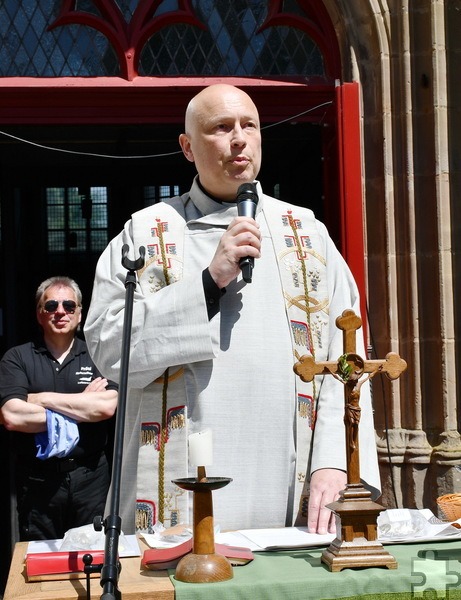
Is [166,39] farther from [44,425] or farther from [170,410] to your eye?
[170,410]

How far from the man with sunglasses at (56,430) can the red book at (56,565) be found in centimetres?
263

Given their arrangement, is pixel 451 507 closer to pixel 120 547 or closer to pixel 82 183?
pixel 120 547

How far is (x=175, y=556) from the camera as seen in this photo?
2.45 m

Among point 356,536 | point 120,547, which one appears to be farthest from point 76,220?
point 356,536

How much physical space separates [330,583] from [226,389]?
0.87m

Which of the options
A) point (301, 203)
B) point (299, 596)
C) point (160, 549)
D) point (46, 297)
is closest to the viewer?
point (299, 596)

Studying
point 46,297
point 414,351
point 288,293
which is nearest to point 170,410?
point 288,293

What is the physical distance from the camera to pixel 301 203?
740 centimetres

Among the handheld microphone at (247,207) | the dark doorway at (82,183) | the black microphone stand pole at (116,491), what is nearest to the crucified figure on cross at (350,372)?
the handheld microphone at (247,207)

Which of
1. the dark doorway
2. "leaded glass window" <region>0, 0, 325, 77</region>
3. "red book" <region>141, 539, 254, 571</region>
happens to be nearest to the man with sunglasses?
"leaded glass window" <region>0, 0, 325, 77</region>

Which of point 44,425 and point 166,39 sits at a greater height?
point 166,39

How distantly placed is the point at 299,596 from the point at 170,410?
3.11 ft

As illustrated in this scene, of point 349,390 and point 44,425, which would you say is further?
point 44,425

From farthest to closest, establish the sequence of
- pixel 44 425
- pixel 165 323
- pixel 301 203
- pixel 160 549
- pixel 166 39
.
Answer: pixel 301 203
pixel 166 39
pixel 44 425
pixel 165 323
pixel 160 549
